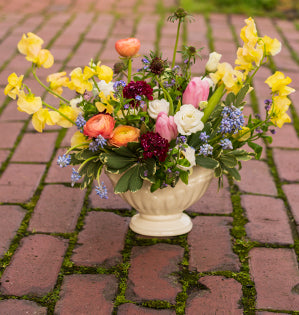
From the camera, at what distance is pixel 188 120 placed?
1526 millimetres

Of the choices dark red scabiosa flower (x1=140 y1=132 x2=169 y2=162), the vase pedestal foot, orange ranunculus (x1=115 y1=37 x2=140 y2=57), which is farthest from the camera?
the vase pedestal foot

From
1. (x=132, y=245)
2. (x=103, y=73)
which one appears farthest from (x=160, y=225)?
(x=103, y=73)

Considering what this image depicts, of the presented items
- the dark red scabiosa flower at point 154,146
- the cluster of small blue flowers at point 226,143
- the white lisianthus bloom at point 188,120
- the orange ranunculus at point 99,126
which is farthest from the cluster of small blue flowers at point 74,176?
the cluster of small blue flowers at point 226,143

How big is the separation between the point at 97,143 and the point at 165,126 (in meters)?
0.22

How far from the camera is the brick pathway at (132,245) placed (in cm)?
165

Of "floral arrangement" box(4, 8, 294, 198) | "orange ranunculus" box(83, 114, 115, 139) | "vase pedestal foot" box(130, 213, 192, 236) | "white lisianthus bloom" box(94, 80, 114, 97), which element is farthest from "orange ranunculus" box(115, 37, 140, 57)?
"vase pedestal foot" box(130, 213, 192, 236)

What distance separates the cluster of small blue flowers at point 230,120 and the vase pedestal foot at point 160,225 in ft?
1.47

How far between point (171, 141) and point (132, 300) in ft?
1.68

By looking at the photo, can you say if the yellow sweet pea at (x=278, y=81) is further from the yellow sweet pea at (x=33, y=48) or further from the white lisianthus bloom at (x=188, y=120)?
the yellow sweet pea at (x=33, y=48)

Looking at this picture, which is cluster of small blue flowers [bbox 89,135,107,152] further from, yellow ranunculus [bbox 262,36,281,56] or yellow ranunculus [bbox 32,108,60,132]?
yellow ranunculus [bbox 262,36,281,56]

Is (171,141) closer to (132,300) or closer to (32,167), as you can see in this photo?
(132,300)

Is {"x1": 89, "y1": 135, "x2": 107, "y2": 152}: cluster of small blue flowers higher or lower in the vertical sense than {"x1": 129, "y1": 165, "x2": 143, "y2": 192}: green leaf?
higher

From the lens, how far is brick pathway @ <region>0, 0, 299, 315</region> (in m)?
1.65

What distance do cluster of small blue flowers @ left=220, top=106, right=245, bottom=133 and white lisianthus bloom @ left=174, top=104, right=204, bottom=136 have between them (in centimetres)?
9
